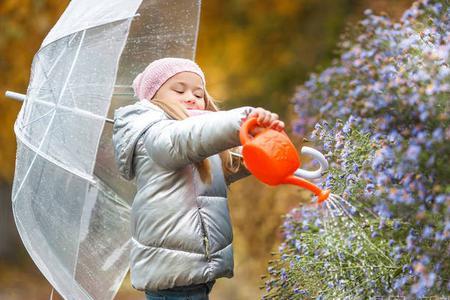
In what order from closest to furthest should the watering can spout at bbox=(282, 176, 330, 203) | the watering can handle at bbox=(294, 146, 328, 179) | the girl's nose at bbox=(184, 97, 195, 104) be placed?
1. the watering can spout at bbox=(282, 176, 330, 203)
2. the watering can handle at bbox=(294, 146, 328, 179)
3. the girl's nose at bbox=(184, 97, 195, 104)

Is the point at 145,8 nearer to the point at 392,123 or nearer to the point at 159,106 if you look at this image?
the point at 159,106

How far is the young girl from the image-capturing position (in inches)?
112

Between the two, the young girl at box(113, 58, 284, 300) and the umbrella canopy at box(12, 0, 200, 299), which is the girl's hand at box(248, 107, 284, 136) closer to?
the young girl at box(113, 58, 284, 300)

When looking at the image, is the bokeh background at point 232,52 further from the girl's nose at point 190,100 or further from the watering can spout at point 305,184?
the watering can spout at point 305,184

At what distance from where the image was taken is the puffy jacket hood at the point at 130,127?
2938 mm

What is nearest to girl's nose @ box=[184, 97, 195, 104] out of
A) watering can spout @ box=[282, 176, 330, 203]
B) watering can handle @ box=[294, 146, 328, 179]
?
watering can handle @ box=[294, 146, 328, 179]

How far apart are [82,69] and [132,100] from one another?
1.86ft

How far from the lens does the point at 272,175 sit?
8.38ft

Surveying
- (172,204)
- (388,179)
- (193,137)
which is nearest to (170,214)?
(172,204)

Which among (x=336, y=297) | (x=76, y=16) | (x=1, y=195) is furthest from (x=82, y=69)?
(x=1, y=195)

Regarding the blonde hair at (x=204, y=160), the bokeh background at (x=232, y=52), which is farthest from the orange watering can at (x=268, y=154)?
the bokeh background at (x=232, y=52)

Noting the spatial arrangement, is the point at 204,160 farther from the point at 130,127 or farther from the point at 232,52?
the point at 232,52

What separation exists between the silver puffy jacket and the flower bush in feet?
1.31

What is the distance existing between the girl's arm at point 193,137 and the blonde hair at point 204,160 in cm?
11
